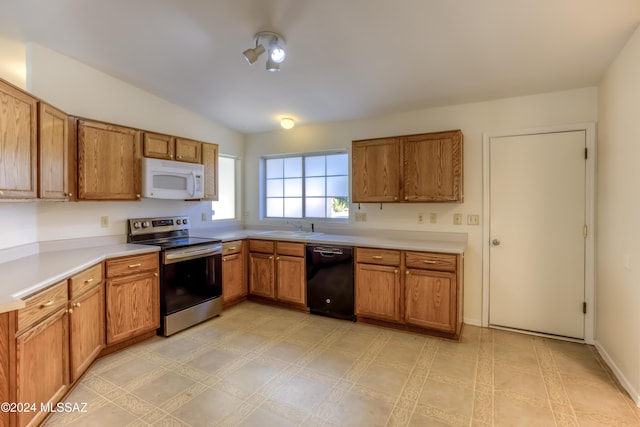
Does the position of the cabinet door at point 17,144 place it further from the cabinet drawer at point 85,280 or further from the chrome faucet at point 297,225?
the chrome faucet at point 297,225

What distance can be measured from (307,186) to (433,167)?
1901 millimetres

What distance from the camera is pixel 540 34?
7.23ft

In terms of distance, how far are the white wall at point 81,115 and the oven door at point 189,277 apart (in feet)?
2.35

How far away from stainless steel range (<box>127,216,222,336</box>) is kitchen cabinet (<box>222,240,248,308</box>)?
15 centimetres

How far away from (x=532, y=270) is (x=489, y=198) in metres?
0.81

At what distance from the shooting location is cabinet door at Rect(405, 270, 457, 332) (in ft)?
9.64

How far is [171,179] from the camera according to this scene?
341 centimetres

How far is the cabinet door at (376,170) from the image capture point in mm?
3398

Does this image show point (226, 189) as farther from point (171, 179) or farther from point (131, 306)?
point (131, 306)

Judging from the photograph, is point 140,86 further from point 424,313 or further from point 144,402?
point 424,313

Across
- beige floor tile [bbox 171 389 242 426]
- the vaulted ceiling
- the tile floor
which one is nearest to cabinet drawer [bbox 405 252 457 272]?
the tile floor

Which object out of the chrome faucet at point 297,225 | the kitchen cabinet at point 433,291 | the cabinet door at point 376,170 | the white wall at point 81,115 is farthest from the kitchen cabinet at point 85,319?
the kitchen cabinet at point 433,291

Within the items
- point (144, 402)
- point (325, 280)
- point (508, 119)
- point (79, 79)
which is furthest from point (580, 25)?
point (79, 79)

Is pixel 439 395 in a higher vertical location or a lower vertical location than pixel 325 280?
lower
